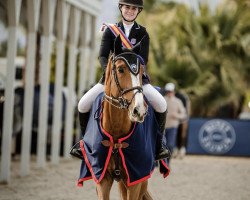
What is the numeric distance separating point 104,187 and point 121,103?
1034 mm

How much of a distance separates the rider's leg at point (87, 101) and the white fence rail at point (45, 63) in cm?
512

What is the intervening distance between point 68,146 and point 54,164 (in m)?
1.73

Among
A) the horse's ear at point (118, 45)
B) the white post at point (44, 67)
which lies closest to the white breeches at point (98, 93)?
the horse's ear at point (118, 45)

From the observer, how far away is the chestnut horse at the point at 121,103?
700 cm

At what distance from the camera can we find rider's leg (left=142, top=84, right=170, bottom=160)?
811cm

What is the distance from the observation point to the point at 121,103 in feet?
23.5

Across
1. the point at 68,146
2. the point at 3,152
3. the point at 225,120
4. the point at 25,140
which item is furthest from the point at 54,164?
the point at 225,120

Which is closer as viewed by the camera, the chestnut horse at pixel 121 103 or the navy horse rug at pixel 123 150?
the chestnut horse at pixel 121 103

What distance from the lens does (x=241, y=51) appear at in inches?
1067

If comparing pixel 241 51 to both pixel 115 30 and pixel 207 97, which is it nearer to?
pixel 207 97

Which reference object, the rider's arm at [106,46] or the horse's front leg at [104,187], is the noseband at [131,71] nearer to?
the rider's arm at [106,46]

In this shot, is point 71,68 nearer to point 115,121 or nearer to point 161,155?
point 161,155

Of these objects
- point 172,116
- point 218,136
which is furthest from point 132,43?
Result: point 218,136

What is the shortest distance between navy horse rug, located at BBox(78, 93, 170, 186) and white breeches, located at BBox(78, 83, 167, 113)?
12 cm
